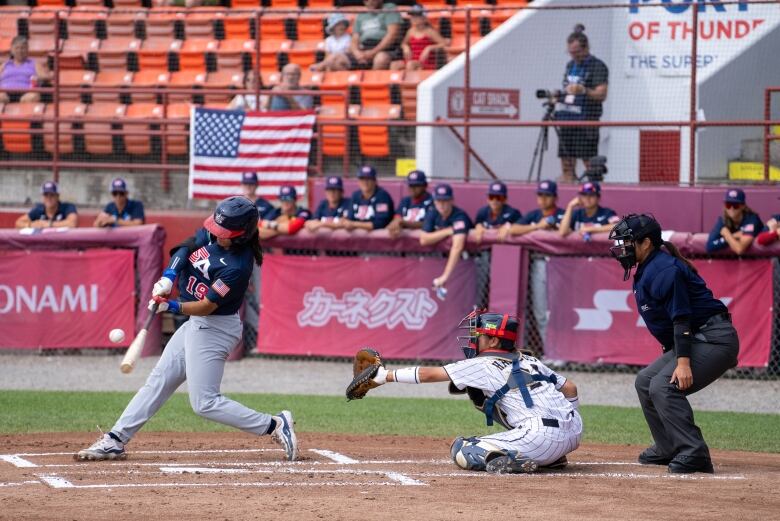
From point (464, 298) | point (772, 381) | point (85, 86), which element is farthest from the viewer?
point (85, 86)

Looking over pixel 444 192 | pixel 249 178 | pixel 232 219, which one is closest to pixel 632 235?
pixel 232 219

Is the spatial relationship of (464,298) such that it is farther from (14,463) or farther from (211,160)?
(14,463)

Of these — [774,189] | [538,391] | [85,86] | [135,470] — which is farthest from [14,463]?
[85,86]

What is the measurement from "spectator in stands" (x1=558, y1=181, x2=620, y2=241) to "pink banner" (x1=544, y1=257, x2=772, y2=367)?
39 centimetres

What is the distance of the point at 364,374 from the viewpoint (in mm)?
7781

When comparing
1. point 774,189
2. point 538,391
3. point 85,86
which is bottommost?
point 538,391

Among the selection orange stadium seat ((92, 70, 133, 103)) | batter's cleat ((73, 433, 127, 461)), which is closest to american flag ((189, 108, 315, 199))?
orange stadium seat ((92, 70, 133, 103))

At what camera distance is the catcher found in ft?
25.5

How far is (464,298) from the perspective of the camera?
14625 millimetres

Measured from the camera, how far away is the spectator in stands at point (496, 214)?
47.5 ft

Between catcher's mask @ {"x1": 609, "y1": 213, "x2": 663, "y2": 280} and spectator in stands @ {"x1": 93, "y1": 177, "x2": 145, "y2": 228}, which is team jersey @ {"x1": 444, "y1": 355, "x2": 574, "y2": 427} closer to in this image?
catcher's mask @ {"x1": 609, "y1": 213, "x2": 663, "y2": 280}

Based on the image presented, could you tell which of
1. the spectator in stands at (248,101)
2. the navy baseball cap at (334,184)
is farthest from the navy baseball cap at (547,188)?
the spectator in stands at (248,101)

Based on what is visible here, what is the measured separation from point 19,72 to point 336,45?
4803 mm

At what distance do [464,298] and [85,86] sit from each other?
A: 26.1ft
